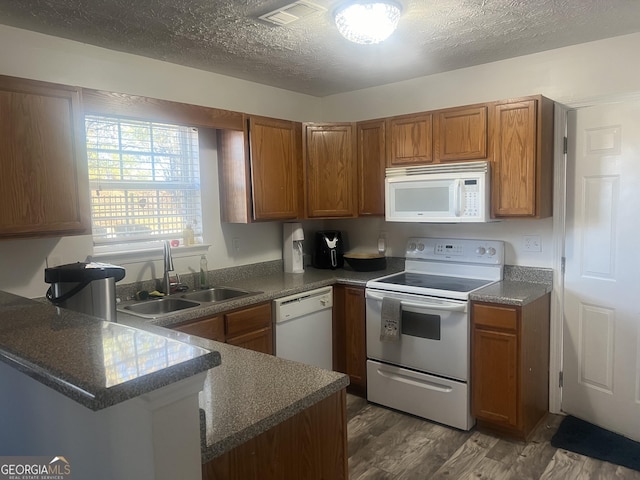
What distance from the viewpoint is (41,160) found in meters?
2.20

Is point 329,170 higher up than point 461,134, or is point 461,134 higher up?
point 461,134

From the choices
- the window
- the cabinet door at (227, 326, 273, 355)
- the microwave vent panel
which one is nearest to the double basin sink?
the cabinet door at (227, 326, 273, 355)

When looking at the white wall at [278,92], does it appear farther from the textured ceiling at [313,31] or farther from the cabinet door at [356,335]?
the cabinet door at [356,335]

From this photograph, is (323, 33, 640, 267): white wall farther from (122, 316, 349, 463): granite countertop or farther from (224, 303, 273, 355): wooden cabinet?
(122, 316, 349, 463): granite countertop

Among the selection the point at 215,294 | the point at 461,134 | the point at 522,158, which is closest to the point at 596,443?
the point at 522,158

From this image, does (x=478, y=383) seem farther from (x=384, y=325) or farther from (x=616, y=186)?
(x=616, y=186)

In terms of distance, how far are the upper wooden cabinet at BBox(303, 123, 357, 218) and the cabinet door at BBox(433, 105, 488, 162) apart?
2.36ft

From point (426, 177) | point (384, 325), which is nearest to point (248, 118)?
point (426, 177)

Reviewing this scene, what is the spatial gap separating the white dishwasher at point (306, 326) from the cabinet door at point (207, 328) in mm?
442

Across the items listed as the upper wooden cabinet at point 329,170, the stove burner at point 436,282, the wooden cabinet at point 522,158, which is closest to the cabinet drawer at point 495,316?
the stove burner at point 436,282

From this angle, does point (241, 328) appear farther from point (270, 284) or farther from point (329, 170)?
point (329, 170)

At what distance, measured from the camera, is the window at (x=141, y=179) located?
9.19 feet

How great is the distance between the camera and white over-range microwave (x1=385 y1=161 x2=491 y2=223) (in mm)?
2934

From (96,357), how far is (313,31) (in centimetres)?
209
